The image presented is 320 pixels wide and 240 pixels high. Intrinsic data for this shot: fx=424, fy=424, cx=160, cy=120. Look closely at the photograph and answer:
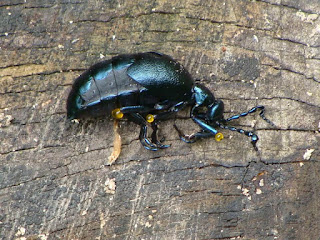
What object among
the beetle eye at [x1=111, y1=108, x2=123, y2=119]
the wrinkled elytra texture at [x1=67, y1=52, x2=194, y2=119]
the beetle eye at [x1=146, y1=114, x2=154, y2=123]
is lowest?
the beetle eye at [x1=146, y1=114, x2=154, y2=123]

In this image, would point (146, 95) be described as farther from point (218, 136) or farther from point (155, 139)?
point (218, 136)

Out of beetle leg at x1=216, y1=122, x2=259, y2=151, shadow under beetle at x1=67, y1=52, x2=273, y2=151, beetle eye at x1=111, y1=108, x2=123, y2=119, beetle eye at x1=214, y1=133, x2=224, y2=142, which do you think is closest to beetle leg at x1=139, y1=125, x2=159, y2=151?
shadow under beetle at x1=67, y1=52, x2=273, y2=151

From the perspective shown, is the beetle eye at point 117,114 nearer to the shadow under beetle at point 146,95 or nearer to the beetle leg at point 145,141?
the shadow under beetle at point 146,95

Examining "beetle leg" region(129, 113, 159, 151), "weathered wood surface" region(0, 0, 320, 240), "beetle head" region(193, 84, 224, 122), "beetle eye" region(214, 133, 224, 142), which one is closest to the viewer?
"weathered wood surface" region(0, 0, 320, 240)

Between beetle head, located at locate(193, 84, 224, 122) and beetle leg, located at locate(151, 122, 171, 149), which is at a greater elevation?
beetle head, located at locate(193, 84, 224, 122)

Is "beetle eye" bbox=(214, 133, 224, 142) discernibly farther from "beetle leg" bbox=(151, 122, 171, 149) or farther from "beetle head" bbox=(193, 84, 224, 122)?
"beetle leg" bbox=(151, 122, 171, 149)

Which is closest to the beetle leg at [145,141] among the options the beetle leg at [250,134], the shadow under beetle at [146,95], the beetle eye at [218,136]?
the shadow under beetle at [146,95]

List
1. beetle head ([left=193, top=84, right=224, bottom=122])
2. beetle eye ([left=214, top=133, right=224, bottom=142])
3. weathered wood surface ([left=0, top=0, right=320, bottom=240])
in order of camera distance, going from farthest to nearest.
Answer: beetle head ([left=193, top=84, right=224, bottom=122]) < beetle eye ([left=214, top=133, right=224, bottom=142]) < weathered wood surface ([left=0, top=0, right=320, bottom=240])

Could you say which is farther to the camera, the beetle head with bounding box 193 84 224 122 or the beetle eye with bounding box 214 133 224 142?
the beetle head with bounding box 193 84 224 122
